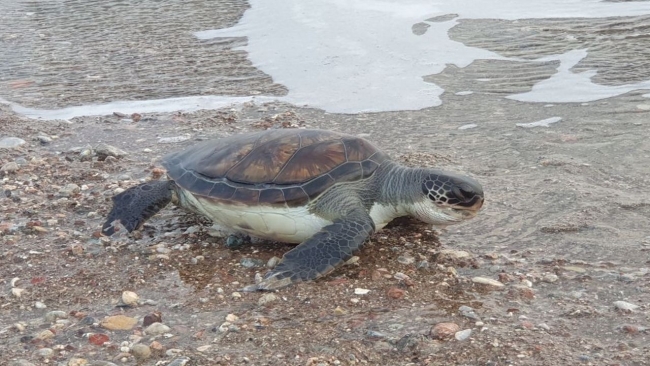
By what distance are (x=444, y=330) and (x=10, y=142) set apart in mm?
5345

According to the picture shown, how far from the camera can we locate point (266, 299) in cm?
419

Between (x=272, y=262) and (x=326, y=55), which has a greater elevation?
(x=272, y=262)

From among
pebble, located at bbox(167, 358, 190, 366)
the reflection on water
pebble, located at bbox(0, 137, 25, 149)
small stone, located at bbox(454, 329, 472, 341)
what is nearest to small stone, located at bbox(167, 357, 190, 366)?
pebble, located at bbox(167, 358, 190, 366)

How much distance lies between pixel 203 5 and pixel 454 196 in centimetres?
1123

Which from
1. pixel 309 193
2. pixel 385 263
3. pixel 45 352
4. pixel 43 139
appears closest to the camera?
pixel 45 352

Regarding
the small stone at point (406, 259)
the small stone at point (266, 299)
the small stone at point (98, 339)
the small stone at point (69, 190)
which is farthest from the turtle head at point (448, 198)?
the small stone at point (69, 190)

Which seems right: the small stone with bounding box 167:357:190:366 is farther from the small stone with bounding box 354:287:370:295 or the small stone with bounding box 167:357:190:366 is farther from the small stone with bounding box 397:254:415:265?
the small stone with bounding box 397:254:415:265

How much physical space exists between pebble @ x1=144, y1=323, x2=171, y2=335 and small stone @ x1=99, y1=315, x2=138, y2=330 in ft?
0.41

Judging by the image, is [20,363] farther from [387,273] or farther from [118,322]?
[387,273]

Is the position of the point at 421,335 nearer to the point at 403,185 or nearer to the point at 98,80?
the point at 403,185

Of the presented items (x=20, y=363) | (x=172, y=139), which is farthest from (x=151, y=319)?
(x=172, y=139)

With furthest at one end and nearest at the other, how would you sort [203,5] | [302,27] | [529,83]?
[203,5] < [302,27] < [529,83]

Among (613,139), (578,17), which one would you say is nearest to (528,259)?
(613,139)

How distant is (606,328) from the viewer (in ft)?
12.3
